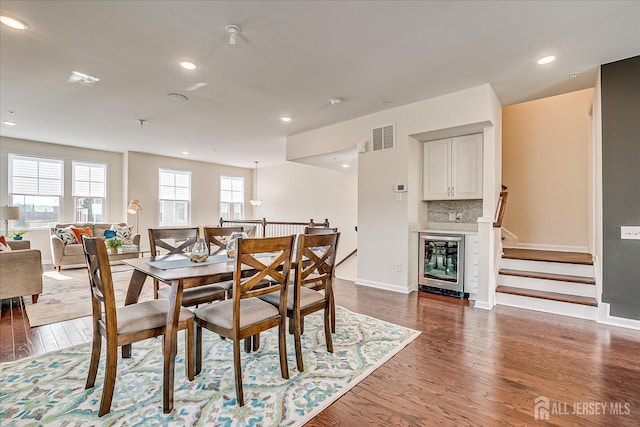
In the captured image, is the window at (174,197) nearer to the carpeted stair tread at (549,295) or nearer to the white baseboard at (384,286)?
the white baseboard at (384,286)

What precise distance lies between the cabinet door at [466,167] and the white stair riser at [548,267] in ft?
3.52

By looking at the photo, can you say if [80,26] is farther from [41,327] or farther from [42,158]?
[42,158]

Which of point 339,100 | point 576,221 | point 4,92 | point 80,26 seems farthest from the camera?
point 576,221

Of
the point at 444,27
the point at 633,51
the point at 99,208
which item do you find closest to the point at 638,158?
the point at 633,51

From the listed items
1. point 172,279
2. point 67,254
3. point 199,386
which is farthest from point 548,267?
point 67,254

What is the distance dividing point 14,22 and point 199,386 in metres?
3.16

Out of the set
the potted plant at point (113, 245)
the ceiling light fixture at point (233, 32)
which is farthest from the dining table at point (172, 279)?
the potted plant at point (113, 245)

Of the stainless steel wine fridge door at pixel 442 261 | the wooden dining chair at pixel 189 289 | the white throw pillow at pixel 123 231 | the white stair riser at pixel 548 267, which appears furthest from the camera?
the white throw pillow at pixel 123 231

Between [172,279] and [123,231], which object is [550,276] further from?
[123,231]

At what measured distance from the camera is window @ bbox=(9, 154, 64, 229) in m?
6.41

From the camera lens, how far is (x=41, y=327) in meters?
3.03

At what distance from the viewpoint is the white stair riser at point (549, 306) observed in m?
3.36

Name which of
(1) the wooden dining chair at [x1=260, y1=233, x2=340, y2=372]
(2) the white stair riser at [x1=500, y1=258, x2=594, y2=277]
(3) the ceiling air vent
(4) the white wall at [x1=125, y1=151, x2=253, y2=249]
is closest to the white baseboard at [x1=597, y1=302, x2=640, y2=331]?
(2) the white stair riser at [x1=500, y1=258, x2=594, y2=277]

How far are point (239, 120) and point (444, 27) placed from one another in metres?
3.56
